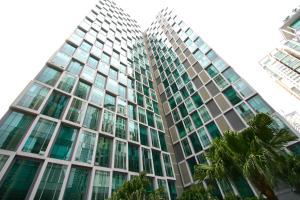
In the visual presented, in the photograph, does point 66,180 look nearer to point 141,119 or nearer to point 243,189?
point 141,119

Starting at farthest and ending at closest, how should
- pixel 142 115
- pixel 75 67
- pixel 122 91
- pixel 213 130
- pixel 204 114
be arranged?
pixel 122 91 → pixel 142 115 → pixel 204 114 → pixel 213 130 → pixel 75 67

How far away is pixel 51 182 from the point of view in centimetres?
1623

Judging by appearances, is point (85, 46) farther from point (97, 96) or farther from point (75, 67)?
point (97, 96)

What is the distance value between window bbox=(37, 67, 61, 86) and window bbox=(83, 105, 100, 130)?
579 centimetres

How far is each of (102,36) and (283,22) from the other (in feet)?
160

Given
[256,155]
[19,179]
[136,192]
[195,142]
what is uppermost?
[195,142]

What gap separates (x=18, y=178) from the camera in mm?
15023

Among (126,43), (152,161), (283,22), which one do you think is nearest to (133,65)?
(126,43)

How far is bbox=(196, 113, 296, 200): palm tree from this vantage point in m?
9.05

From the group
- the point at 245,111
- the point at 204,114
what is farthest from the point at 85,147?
the point at 245,111

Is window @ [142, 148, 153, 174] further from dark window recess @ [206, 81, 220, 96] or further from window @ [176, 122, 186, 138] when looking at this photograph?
dark window recess @ [206, 81, 220, 96]

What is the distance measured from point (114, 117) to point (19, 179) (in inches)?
543

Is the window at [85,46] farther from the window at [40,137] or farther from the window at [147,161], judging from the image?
the window at [147,161]

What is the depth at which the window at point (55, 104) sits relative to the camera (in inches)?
805
